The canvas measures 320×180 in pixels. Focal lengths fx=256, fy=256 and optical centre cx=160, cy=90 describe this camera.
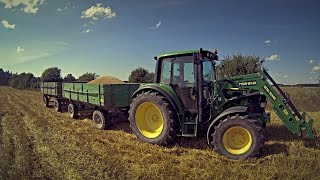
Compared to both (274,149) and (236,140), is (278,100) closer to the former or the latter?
(274,149)

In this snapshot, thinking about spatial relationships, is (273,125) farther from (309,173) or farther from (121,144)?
(121,144)

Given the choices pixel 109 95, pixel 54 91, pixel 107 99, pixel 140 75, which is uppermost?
pixel 140 75

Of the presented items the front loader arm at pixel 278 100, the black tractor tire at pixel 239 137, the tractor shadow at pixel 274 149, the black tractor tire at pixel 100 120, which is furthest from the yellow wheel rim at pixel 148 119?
the tractor shadow at pixel 274 149

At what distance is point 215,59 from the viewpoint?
7363 millimetres

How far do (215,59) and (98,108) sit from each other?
4.97 metres

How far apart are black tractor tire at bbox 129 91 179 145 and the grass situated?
0.26m

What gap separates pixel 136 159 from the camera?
19.1 ft

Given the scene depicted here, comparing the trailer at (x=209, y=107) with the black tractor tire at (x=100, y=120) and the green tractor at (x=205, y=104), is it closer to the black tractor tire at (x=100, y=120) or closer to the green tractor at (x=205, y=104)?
the green tractor at (x=205, y=104)

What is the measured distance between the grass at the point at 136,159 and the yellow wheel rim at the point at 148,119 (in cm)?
44

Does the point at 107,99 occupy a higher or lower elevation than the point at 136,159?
higher

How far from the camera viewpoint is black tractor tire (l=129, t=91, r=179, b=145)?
669 centimetres

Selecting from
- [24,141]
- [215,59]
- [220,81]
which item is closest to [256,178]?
[220,81]

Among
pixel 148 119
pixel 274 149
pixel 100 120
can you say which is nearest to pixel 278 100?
pixel 274 149

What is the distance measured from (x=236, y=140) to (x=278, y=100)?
1.50m
